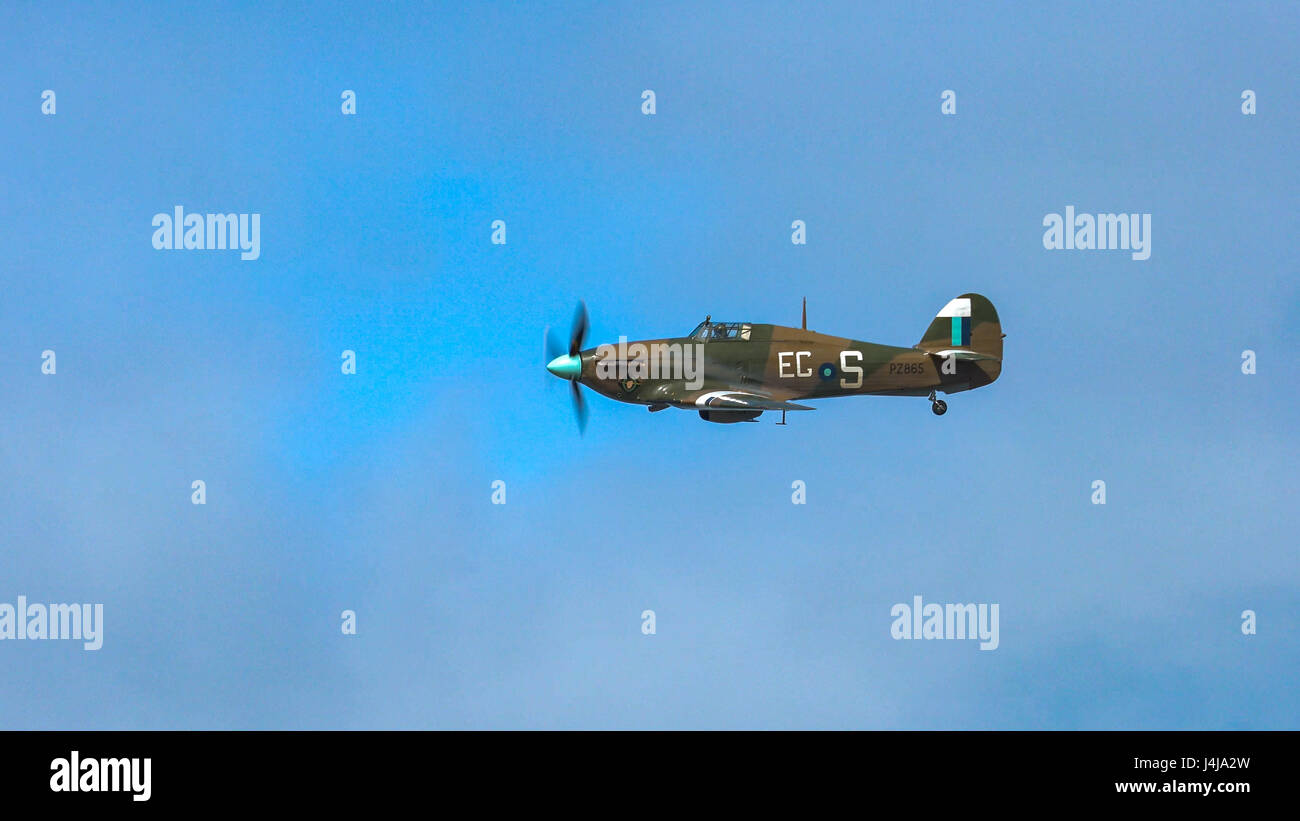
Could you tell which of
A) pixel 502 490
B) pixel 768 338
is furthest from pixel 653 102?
pixel 502 490

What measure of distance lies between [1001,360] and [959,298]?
3.63 meters

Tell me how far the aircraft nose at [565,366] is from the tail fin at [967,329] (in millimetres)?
16518

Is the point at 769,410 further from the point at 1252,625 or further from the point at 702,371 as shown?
the point at 1252,625

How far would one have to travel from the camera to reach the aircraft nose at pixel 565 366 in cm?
7175

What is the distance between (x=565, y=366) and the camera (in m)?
71.9

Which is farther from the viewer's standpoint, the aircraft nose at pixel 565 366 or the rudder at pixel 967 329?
the rudder at pixel 967 329

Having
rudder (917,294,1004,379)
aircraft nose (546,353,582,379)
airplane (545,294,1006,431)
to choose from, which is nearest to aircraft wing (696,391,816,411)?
airplane (545,294,1006,431)

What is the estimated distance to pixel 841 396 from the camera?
2832 inches

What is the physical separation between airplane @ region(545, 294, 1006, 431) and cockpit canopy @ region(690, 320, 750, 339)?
0.05m

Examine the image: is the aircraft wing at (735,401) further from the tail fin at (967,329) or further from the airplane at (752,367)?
the tail fin at (967,329)

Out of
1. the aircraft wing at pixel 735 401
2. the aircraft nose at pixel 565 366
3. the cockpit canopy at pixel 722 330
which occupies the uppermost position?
the cockpit canopy at pixel 722 330

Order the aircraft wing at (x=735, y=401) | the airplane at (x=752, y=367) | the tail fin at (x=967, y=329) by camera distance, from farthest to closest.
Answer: the tail fin at (x=967, y=329), the airplane at (x=752, y=367), the aircraft wing at (x=735, y=401)

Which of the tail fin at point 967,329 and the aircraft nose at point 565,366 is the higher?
the tail fin at point 967,329

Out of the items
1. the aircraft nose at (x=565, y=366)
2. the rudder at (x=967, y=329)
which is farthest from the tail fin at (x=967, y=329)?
the aircraft nose at (x=565, y=366)
